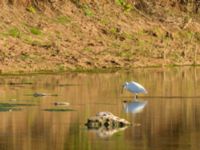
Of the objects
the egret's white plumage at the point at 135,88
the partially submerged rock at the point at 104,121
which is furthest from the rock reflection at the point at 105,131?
the egret's white plumage at the point at 135,88

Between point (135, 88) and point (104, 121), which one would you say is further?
point (135, 88)

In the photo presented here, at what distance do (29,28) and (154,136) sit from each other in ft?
106

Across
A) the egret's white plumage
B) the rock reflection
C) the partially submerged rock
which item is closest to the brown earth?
the egret's white plumage

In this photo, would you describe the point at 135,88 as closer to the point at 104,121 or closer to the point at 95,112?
the point at 95,112

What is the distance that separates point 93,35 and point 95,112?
29.7 metres

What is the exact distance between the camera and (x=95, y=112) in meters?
29.6

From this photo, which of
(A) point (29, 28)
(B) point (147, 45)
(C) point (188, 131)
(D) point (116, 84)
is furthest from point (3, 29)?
(C) point (188, 131)

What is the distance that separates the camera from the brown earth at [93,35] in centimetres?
5172

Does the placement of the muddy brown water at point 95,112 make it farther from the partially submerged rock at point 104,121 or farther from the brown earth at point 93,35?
the brown earth at point 93,35

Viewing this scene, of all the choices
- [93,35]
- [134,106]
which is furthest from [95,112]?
[93,35]

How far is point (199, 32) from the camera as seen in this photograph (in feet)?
220

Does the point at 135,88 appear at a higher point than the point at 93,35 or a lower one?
lower

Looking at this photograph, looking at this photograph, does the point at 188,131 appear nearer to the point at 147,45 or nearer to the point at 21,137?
the point at 21,137

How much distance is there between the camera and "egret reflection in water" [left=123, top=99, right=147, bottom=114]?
30641mm
